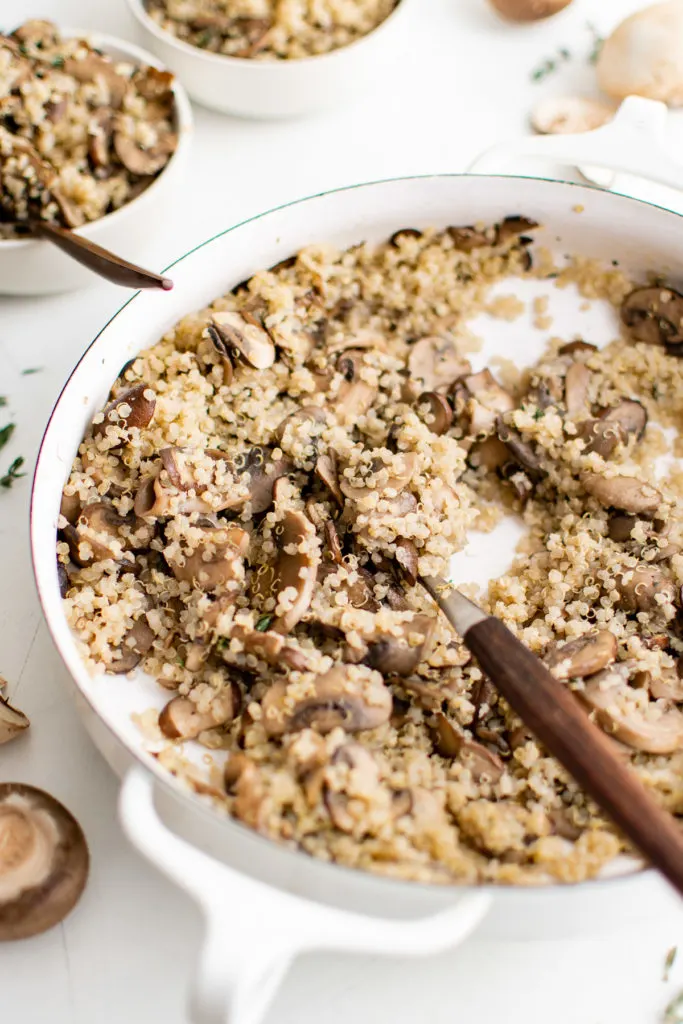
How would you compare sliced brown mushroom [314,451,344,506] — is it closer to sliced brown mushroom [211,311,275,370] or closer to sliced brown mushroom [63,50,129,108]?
sliced brown mushroom [211,311,275,370]

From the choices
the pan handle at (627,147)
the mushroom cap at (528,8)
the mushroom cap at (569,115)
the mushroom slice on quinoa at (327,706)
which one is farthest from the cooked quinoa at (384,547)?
the mushroom cap at (528,8)

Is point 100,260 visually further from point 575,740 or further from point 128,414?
point 575,740

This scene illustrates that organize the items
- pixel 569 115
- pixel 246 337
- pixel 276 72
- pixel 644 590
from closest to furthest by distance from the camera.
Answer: pixel 644 590, pixel 246 337, pixel 276 72, pixel 569 115

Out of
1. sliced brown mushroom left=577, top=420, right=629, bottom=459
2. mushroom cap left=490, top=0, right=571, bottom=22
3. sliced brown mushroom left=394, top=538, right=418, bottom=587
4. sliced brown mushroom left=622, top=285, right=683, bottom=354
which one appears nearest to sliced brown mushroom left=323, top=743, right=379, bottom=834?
sliced brown mushroom left=394, top=538, right=418, bottom=587

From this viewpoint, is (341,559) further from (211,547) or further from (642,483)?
(642,483)

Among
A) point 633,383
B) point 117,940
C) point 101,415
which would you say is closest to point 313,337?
point 101,415

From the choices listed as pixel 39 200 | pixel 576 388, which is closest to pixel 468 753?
pixel 576 388
